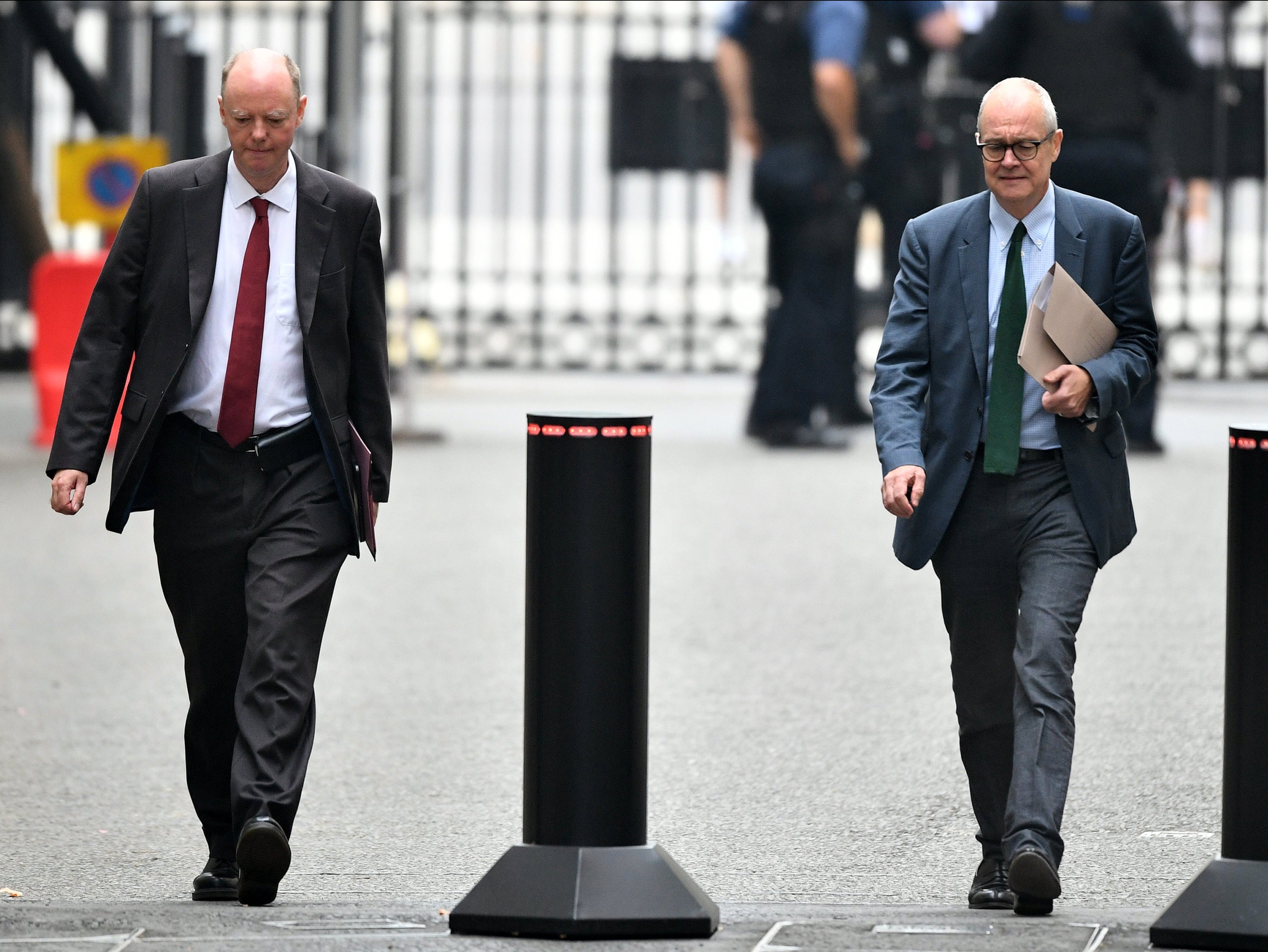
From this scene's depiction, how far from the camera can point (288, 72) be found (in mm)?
4480

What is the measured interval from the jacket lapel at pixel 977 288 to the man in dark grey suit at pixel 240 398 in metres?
1.18

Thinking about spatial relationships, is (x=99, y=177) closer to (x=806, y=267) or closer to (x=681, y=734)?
(x=806, y=267)

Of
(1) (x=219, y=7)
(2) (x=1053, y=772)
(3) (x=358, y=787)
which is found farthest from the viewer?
(1) (x=219, y=7)

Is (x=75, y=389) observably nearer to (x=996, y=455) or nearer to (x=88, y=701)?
(x=996, y=455)

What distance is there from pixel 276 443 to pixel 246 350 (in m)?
0.19

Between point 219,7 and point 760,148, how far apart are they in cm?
720

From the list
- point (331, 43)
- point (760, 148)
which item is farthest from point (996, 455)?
point (331, 43)

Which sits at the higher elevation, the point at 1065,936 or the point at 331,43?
the point at 331,43

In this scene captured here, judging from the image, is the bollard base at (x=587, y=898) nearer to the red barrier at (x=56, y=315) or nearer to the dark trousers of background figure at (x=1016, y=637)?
the dark trousers of background figure at (x=1016, y=637)

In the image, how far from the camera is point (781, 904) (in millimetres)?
4449

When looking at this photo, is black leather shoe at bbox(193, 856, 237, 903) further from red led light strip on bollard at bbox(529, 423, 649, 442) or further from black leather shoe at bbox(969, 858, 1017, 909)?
black leather shoe at bbox(969, 858, 1017, 909)

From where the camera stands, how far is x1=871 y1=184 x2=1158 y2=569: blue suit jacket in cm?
448

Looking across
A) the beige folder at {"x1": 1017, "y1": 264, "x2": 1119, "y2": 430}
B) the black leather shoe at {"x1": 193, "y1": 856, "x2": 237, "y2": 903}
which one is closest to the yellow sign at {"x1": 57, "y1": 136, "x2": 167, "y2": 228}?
the black leather shoe at {"x1": 193, "y1": 856, "x2": 237, "y2": 903}

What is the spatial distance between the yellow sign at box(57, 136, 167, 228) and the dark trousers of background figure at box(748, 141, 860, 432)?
3.22 meters
